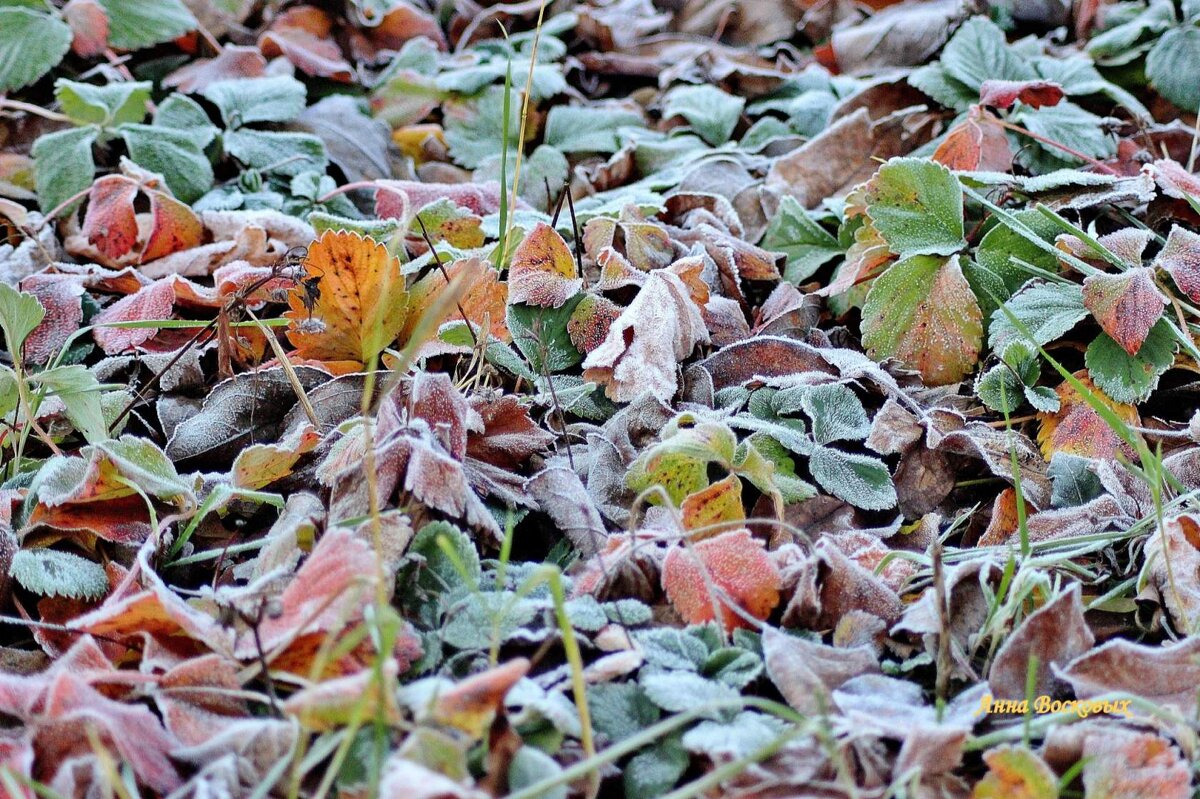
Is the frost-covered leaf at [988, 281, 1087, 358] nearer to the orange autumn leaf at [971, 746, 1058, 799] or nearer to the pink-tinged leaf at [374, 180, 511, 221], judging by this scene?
the orange autumn leaf at [971, 746, 1058, 799]

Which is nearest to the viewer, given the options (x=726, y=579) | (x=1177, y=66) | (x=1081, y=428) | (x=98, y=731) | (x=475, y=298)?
(x=98, y=731)

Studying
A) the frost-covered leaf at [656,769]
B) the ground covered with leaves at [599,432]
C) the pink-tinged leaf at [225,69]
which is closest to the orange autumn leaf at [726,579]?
the ground covered with leaves at [599,432]

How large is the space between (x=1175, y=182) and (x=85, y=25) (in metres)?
1.74

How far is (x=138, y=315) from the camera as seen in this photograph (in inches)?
49.6

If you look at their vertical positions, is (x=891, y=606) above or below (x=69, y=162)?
below

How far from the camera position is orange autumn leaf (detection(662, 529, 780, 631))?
888 millimetres

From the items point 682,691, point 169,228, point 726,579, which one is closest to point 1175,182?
point 726,579

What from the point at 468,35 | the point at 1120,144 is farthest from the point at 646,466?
the point at 468,35

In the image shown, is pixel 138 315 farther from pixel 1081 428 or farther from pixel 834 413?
pixel 1081 428

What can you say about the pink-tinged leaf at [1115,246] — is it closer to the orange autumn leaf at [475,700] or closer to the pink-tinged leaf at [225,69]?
the orange autumn leaf at [475,700]

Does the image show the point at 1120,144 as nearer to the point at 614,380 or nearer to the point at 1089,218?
the point at 1089,218

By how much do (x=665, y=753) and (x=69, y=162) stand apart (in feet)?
4.41

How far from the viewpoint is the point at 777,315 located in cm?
133

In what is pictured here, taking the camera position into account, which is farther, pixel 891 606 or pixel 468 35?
pixel 468 35
